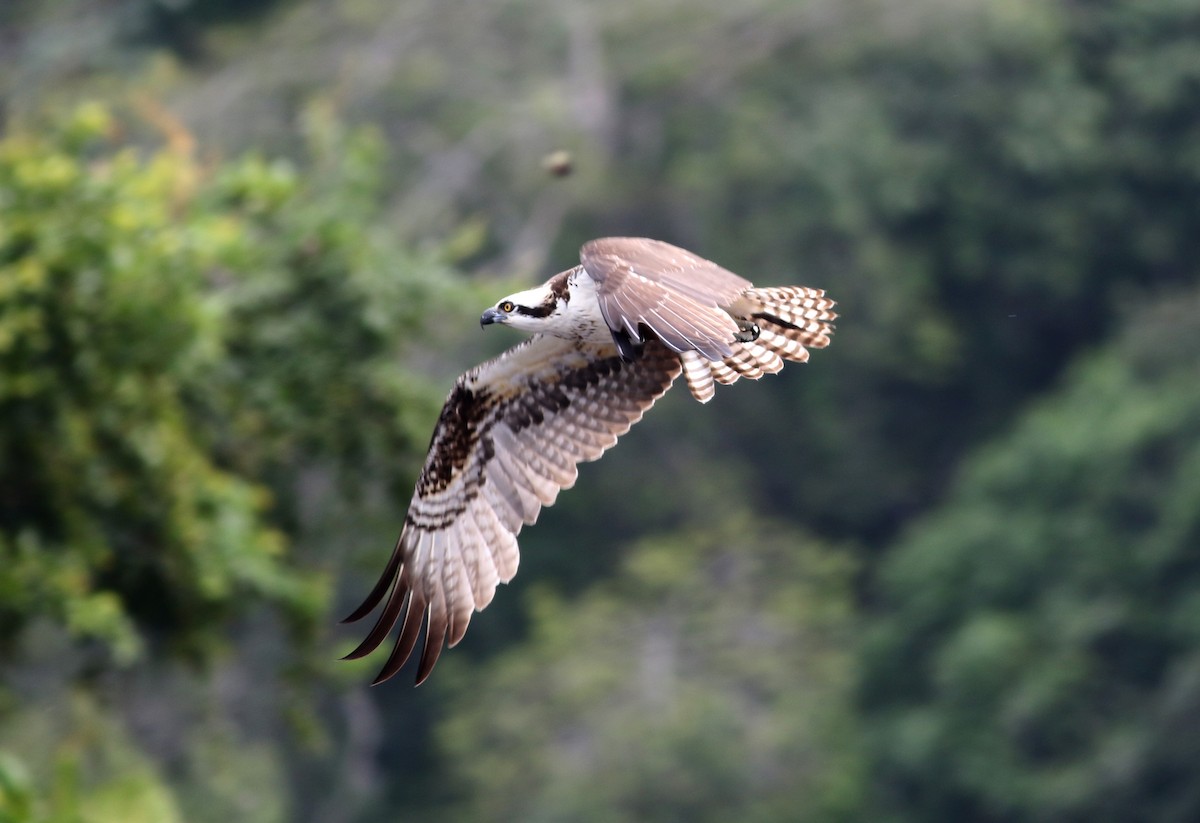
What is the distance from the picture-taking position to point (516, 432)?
913 cm

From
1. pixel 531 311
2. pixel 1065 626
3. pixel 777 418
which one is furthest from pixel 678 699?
pixel 531 311

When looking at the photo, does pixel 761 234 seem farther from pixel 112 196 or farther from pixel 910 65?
pixel 112 196

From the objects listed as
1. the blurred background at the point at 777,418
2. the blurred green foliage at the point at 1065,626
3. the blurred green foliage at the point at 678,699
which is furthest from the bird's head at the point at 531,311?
the blurred green foliage at the point at 1065,626

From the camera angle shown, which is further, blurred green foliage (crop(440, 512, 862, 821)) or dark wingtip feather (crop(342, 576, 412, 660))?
blurred green foliage (crop(440, 512, 862, 821))

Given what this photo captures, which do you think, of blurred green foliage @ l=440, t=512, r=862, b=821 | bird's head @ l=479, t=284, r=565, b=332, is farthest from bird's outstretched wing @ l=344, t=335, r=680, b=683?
blurred green foliage @ l=440, t=512, r=862, b=821

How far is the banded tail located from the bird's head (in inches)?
29.8

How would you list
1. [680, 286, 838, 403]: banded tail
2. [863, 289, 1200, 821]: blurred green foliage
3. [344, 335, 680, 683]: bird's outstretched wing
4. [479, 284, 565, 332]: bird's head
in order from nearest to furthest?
[479, 284, 565, 332]: bird's head, [680, 286, 838, 403]: banded tail, [344, 335, 680, 683]: bird's outstretched wing, [863, 289, 1200, 821]: blurred green foliage

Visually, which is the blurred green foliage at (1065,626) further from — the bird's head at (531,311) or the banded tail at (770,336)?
the bird's head at (531,311)

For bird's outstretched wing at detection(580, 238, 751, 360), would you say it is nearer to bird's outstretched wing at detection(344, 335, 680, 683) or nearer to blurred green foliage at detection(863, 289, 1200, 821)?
bird's outstretched wing at detection(344, 335, 680, 683)

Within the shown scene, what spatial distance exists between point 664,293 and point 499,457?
199 centimetres

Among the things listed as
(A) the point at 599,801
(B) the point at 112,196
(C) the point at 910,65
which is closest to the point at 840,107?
(C) the point at 910,65

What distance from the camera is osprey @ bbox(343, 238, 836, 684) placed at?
8.84 meters

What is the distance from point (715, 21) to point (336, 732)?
478 inches

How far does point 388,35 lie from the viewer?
95.6ft
